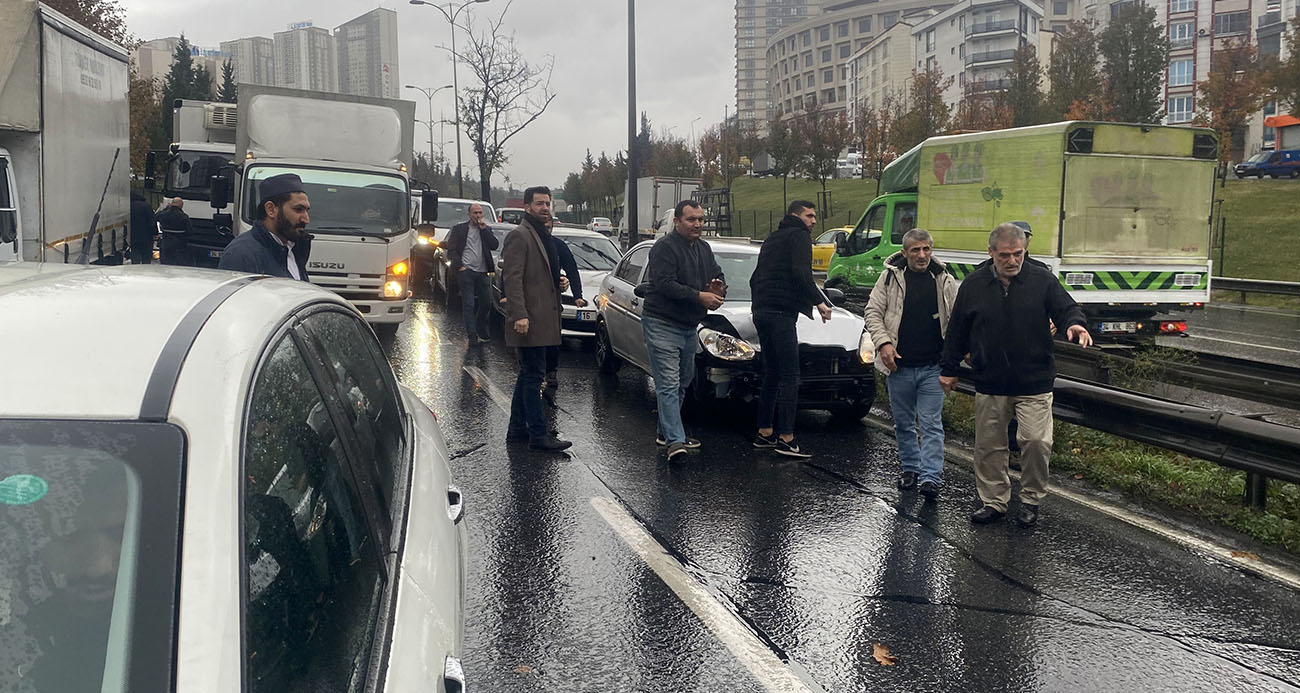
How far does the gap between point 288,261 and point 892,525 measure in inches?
151

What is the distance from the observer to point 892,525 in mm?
6492

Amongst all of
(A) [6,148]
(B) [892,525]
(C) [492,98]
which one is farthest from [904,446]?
(C) [492,98]

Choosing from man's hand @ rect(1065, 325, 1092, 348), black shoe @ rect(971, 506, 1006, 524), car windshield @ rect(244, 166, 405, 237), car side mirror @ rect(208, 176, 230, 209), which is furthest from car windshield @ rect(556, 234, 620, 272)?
man's hand @ rect(1065, 325, 1092, 348)

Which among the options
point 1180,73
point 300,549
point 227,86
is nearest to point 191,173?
point 300,549

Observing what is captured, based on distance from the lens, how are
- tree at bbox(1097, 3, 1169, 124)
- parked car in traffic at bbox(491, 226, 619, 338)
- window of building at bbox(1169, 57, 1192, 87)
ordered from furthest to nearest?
window of building at bbox(1169, 57, 1192, 87)
tree at bbox(1097, 3, 1169, 124)
parked car in traffic at bbox(491, 226, 619, 338)

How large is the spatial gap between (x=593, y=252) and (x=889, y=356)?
9.08m

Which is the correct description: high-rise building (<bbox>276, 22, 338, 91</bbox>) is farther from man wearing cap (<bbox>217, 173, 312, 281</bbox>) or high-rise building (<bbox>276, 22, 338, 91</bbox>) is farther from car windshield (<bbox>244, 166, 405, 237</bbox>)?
man wearing cap (<bbox>217, 173, 312, 281</bbox>)

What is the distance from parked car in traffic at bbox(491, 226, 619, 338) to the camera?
13.8 meters

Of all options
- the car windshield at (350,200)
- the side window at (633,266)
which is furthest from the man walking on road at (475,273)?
the side window at (633,266)

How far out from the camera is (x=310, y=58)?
105 metres

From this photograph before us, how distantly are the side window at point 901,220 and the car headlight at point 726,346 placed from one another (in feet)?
28.3

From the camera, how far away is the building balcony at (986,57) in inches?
3971

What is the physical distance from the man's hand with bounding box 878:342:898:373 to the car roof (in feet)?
18.2

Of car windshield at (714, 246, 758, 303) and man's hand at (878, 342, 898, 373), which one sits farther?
car windshield at (714, 246, 758, 303)
